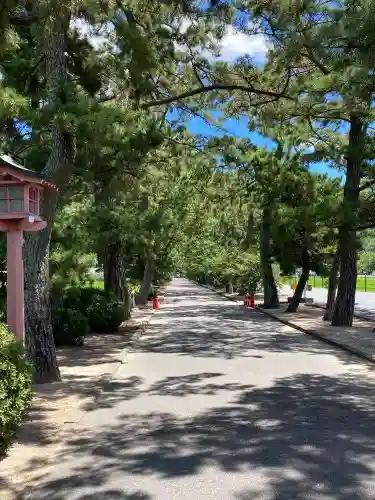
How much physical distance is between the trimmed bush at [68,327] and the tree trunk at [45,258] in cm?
491

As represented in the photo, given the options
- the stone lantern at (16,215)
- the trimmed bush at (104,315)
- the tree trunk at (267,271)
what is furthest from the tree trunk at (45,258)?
the tree trunk at (267,271)

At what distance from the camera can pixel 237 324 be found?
2308 cm

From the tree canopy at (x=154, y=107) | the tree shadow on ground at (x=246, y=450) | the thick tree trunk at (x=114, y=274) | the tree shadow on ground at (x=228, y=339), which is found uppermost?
the tree canopy at (x=154, y=107)

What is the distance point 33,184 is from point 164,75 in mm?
6235

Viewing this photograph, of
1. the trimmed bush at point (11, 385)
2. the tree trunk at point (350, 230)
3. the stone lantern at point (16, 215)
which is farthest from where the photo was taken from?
the tree trunk at point (350, 230)

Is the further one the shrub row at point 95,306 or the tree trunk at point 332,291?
the tree trunk at point 332,291

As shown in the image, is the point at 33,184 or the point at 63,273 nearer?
the point at 33,184

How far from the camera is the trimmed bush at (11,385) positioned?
534 cm

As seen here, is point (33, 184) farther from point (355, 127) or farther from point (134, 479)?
point (355, 127)

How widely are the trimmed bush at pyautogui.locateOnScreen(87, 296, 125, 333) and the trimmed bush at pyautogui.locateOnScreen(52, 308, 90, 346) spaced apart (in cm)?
340

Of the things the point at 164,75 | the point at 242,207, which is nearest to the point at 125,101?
the point at 164,75

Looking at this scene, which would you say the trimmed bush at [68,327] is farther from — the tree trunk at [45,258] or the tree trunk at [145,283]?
the tree trunk at [145,283]

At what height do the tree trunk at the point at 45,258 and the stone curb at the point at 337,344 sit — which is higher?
the tree trunk at the point at 45,258

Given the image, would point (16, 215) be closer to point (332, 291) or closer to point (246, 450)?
point (246, 450)
